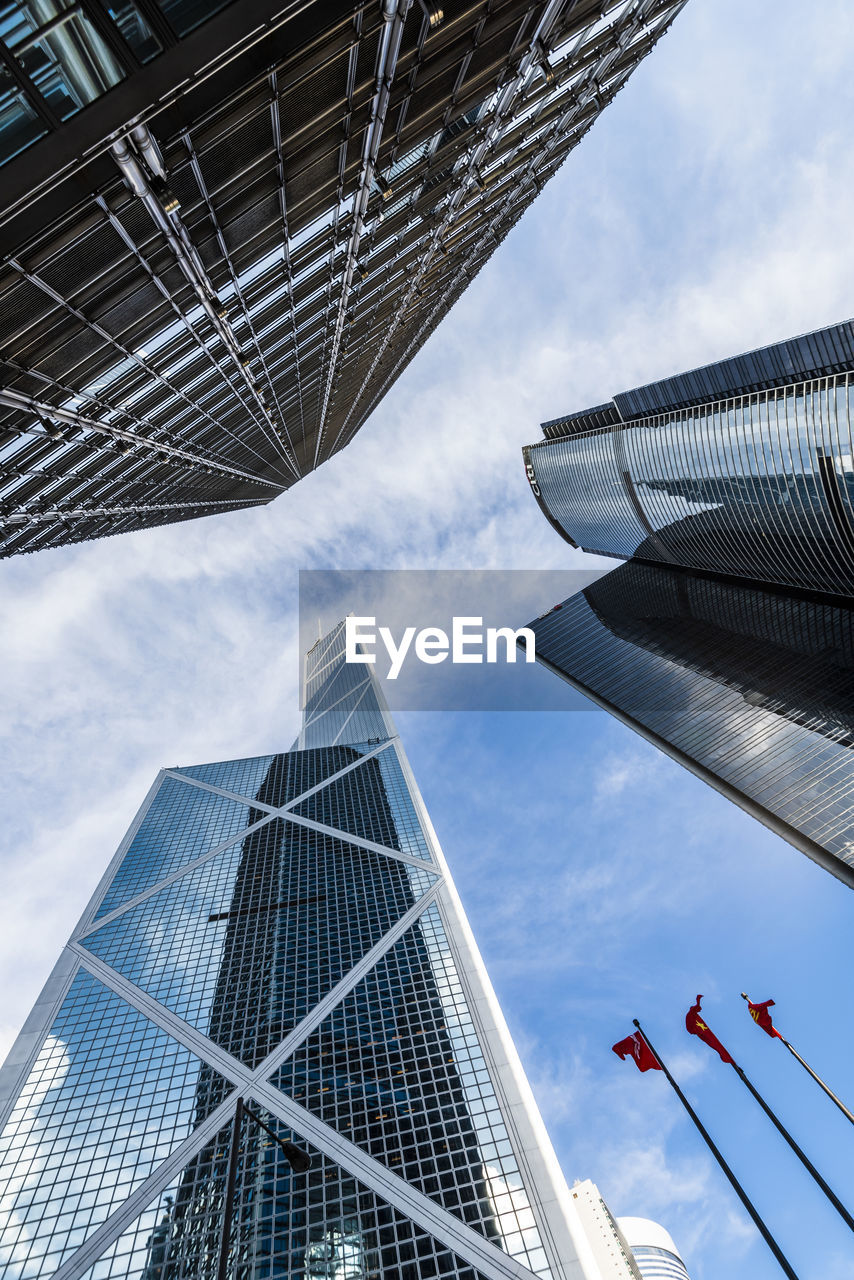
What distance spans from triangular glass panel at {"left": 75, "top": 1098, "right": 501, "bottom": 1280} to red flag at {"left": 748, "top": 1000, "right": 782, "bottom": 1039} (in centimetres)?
3453

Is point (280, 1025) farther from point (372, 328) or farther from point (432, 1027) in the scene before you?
point (372, 328)

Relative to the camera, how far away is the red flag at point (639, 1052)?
18547 millimetres

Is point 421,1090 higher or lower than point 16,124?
higher

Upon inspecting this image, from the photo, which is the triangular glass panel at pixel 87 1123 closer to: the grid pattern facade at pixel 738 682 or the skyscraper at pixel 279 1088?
the skyscraper at pixel 279 1088

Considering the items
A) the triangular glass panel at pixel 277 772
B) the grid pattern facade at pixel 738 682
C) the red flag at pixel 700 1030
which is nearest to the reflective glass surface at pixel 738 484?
the grid pattern facade at pixel 738 682

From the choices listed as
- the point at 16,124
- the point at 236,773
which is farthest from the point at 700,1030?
the point at 236,773

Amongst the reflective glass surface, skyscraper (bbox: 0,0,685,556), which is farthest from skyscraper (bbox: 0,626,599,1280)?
the reflective glass surface

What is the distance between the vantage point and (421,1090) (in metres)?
52.3

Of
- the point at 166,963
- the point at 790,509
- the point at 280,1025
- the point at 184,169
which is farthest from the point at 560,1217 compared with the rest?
the point at 790,509

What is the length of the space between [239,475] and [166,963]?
188 ft

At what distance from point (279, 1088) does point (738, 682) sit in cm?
9234

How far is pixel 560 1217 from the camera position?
42.8 metres

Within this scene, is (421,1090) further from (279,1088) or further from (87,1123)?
(87,1123)

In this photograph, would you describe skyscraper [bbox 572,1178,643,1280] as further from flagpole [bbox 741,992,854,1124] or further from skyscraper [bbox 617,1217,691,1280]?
flagpole [bbox 741,992,854,1124]
